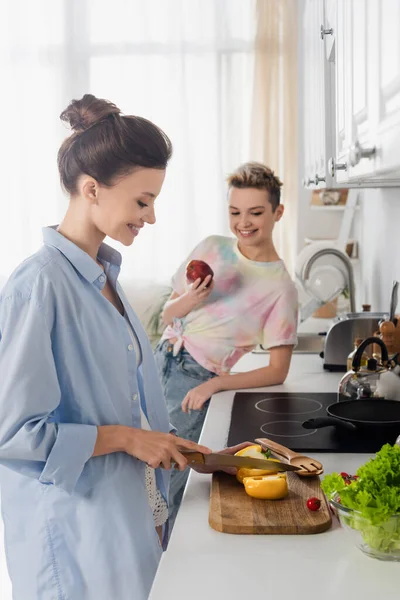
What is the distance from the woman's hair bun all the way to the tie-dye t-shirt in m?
0.81

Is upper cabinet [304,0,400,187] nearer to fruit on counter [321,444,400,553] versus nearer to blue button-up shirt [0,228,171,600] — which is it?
fruit on counter [321,444,400,553]

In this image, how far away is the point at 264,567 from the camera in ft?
3.26

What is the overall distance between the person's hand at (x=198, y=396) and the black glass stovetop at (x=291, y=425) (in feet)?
0.22

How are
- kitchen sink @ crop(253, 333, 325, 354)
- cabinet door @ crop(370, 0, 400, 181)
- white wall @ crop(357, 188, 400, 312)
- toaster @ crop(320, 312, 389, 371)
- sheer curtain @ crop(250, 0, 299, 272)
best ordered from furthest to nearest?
sheer curtain @ crop(250, 0, 299, 272), kitchen sink @ crop(253, 333, 325, 354), white wall @ crop(357, 188, 400, 312), toaster @ crop(320, 312, 389, 371), cabinet door @ crop(370, 0, 400, 181)

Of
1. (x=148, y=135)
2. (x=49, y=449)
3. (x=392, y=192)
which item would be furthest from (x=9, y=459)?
(x=392, y=192)

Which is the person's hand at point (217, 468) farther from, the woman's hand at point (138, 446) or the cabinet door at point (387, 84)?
the cabinet door at point (387, 84)

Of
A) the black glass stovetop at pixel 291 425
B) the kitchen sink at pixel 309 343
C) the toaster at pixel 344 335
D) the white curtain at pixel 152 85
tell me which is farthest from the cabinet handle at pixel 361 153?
the white curtain at pixel 152 85

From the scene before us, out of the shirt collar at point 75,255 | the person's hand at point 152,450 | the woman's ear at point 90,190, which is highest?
the woman's ear at point 90,190

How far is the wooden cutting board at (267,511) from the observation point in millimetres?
1104

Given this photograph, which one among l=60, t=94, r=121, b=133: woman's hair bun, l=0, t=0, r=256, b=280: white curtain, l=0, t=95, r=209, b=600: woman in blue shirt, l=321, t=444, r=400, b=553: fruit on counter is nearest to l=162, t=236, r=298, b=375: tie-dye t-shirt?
l=0, t=95, r=209, b=600: woman in blue shirt

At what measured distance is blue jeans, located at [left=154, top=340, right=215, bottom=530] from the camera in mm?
2010

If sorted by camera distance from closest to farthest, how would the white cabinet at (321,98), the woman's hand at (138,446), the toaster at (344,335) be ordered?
the woman's hand at (138,446)
the white cabinet at (321,98)
the toaster at (344,335)

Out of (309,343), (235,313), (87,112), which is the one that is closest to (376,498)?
(87,112)

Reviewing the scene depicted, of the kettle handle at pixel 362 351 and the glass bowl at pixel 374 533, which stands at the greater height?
the kettle handle at pixel 362 351
